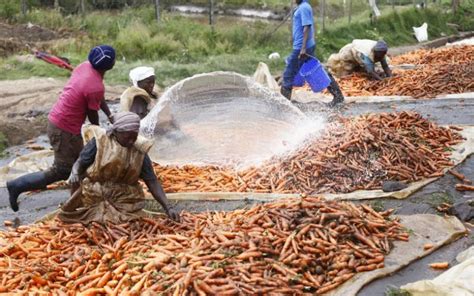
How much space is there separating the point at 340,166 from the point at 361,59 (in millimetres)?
5735

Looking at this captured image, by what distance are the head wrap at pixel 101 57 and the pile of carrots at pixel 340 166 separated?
4.67ft

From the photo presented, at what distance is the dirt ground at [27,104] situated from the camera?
8641mm

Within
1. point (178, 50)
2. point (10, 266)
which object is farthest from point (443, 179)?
point (178, 50)

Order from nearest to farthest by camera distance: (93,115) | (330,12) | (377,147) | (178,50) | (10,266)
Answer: (10,266) < (93,115) < (377,147) < (178,50) < (330,12)

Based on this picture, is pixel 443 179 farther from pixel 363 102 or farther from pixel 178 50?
pixel 178 50

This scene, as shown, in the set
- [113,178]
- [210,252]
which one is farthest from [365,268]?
[113,178]

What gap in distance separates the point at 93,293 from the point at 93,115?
213 cm

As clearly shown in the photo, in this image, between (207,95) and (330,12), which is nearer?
(207,95)

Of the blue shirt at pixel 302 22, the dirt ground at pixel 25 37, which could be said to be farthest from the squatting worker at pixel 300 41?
the dirt ground at pixel 25 37

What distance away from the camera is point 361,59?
10883 mm

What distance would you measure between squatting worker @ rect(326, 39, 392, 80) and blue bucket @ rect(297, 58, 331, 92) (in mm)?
1670

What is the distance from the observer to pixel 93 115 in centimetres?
529

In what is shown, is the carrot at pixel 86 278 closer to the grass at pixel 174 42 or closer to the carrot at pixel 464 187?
the carrot at pixel 464 187

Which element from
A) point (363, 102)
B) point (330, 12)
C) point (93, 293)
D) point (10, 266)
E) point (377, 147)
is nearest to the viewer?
point (93, 293)
